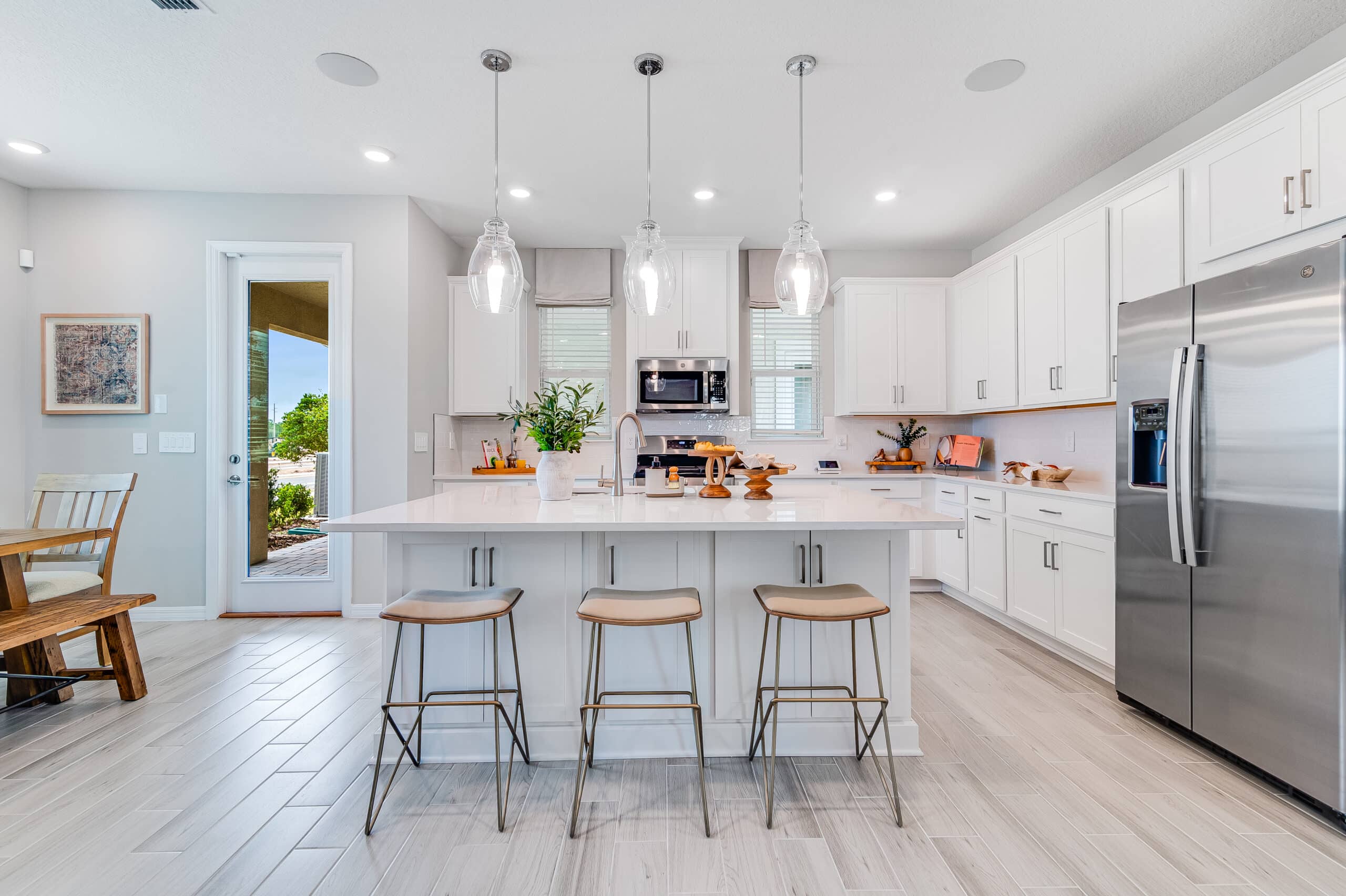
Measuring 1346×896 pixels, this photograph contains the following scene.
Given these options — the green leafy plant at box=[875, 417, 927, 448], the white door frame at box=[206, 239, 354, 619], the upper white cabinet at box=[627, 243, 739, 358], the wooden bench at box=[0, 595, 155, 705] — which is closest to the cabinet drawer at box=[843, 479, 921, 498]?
the green leafy plant at box=[875, 417, 927, 448]

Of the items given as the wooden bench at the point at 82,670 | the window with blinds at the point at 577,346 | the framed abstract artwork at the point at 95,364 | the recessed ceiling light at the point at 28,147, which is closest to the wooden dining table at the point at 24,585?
the wooden bench at the point at 82,670

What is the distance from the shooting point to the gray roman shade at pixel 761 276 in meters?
4.84

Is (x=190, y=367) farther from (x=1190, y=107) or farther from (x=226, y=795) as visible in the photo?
(x=1190, y=107)

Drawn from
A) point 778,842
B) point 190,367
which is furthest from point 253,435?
point 778,842

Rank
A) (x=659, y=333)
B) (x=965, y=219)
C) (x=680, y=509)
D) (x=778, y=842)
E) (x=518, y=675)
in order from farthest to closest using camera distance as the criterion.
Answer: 1. (x=659, y=333)
2. (x=965, y=219)
3. (x=680, y=509)
4. (x=518, y=675)
5. (x=778, y=842)

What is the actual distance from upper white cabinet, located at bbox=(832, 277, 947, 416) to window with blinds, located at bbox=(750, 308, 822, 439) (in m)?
0.38

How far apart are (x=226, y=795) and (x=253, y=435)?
104 inches

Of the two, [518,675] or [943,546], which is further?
[943,546]

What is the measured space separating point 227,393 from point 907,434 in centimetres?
481

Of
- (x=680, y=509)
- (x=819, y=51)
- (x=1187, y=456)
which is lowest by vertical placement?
(x=680, y=509)

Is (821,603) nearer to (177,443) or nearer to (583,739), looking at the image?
(583,739)

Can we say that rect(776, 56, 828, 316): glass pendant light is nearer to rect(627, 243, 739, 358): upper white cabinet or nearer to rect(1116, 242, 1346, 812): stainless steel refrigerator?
rect(1116, 242, 1346, 812): stainless steel refrigerator

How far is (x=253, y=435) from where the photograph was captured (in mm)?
3885

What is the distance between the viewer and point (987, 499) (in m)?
3.73
